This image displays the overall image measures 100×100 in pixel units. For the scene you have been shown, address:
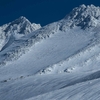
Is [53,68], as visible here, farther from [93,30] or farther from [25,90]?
[93,30]

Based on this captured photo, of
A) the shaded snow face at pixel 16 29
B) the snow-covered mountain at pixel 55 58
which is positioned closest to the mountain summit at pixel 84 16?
the snow-covered mountain at pixel 55 58

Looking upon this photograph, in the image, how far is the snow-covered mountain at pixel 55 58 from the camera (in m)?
22.8

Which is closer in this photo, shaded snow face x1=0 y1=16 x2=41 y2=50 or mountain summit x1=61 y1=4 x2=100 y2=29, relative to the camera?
mountain summit x1=61 y1=4 x2=100 y2=29

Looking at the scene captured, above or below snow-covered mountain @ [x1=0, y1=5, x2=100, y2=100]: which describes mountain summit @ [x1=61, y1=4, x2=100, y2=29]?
above

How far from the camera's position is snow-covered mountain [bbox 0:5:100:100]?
74.8ft

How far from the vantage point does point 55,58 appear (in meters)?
40.7

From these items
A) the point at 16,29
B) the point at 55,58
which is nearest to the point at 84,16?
the point at 55,58

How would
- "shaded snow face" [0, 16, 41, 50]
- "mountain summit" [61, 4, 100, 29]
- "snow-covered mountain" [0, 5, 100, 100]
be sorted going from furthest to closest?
"shaded snow face" [0, 16, 41, 50], "mountain summit" [61, 4, 100, 29], "snow-covered mountain" [0, 5, 100, 100]

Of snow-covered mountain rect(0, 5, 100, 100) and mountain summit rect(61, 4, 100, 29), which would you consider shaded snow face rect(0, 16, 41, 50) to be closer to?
mountain summit rect(61, 4, 100, 29)

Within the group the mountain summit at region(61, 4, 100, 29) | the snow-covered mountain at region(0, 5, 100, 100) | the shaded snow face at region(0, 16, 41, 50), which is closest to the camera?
the snow-covered mountain at region(0, 5, 100, 100)

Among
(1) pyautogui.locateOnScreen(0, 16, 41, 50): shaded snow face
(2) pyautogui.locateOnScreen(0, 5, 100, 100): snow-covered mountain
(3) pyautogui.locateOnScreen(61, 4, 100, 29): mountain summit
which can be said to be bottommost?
(2) pyautogui.locateOnScreen(0, 5, 100, 100): snow-covered mountain

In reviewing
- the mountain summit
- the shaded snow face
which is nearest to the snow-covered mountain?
the mountain summit

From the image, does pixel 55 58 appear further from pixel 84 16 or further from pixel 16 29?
pixel 16 29

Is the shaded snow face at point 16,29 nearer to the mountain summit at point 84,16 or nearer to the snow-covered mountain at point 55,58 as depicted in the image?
the mountain summit at point 84,16
